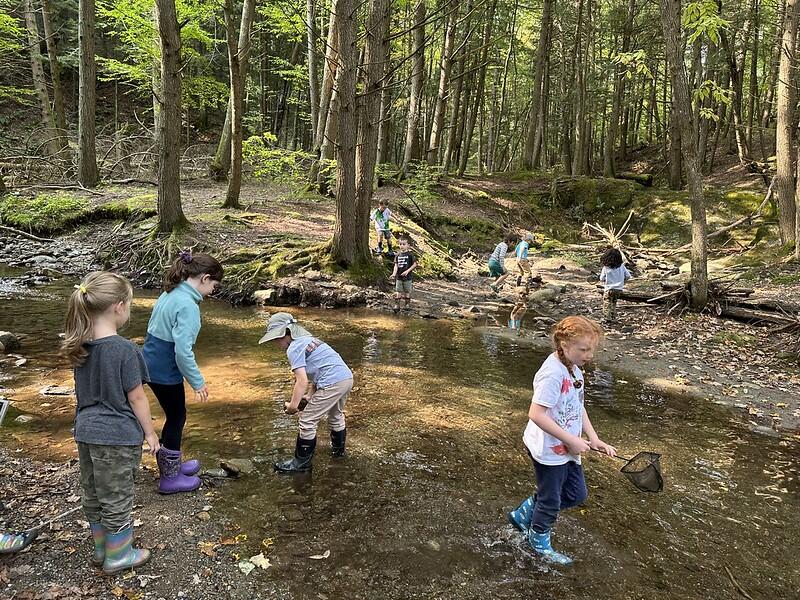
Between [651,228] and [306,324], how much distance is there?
17252mm

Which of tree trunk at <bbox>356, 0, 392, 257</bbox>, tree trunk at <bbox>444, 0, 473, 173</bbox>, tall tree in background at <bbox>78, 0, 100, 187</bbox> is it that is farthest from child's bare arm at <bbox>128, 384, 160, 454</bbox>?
tree trunk at <bbox>444, 0, 473, 173</bbox>

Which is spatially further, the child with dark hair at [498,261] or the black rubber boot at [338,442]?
the child with dark hair at [498,261]

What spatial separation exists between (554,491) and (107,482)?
9.28 ft

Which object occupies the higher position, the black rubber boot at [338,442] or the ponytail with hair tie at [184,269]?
the ponytail with hair tie at [184,269]

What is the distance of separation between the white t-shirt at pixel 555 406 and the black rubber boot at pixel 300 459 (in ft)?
6.48

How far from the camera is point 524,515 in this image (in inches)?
159

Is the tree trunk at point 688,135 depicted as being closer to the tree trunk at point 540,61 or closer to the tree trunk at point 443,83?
the tree trunk at point 443,83

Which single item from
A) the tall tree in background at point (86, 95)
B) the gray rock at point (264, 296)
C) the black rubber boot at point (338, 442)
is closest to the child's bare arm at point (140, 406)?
the black rubber boot at point (338, 442)

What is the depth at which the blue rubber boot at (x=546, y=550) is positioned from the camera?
12.3 feet

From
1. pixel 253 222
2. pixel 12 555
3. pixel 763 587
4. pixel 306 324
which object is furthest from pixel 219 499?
pixel 253 222

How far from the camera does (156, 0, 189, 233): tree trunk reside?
13.3m

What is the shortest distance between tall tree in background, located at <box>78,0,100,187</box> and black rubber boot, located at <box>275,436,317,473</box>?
59.8 ft

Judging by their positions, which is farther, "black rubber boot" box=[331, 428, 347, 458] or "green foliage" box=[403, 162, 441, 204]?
"green foliage" box=[403, 162, 441, 204]

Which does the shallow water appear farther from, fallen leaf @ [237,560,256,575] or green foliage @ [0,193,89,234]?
green foliage @ [0,193,89,234]
